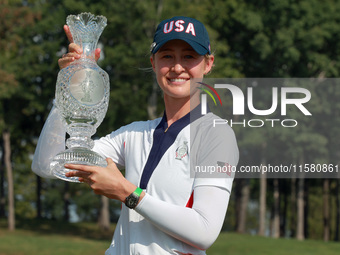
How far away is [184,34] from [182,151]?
23.5 inches

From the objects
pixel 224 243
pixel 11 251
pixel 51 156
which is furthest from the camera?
pixel 224 243

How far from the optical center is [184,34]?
2.90 metres

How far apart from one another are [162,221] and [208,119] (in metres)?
0.67

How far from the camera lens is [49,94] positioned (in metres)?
26.9

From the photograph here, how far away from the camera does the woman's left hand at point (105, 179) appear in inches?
103

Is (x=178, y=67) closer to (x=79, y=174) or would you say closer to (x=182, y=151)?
(x=182, y=151)

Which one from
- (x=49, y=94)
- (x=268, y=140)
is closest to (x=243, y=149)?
(x=268, y=140)

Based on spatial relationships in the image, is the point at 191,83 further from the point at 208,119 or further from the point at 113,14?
the point at 113,14

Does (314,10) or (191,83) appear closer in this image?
(191,83)

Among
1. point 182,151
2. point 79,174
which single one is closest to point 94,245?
point 182,151

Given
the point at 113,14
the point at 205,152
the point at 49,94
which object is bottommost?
the point at 205,152

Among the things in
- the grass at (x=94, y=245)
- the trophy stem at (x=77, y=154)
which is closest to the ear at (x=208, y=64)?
the trophy stem at (x=77, y=154)

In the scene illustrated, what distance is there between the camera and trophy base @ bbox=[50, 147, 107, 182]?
9.07 feet

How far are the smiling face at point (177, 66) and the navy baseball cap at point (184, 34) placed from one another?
0.05 m
